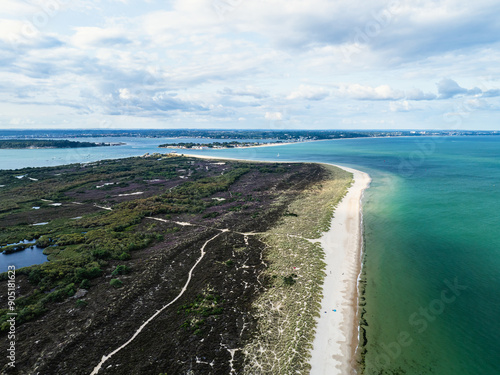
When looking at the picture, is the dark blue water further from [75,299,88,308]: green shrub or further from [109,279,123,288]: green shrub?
[75,299,88,308]: green shrub

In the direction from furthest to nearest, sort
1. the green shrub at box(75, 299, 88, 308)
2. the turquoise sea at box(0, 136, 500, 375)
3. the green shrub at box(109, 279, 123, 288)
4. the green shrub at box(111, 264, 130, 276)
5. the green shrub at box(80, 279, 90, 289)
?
the green shrub at box(111, 264, 130, 276) < the green shrub at box(109, 279, 123, 288) < the green shrub at box(80, 279, 90, 289) < the green shrub at box(75, 299, 88, 308) < the turquoise sea at box(0, 136, 500, 375)

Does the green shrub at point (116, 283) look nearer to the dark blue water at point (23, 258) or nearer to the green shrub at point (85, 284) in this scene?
the green shrub at point (85, 284)

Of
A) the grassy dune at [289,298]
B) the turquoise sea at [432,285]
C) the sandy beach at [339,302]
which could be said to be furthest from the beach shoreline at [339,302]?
the turquoise sea at [432,285]

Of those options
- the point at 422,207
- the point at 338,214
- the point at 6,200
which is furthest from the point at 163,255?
the point at 6,200

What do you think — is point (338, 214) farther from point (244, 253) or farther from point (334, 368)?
point (334, 368)

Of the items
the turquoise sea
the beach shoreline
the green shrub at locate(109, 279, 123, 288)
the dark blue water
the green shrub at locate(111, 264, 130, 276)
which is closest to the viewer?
the beach shoreline

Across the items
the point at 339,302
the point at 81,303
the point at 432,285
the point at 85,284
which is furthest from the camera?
the point at 85,284

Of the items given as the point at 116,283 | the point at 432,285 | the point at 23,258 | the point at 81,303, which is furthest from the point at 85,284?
the point at 432,285

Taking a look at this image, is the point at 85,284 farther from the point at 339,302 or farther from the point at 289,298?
the point at 339,302

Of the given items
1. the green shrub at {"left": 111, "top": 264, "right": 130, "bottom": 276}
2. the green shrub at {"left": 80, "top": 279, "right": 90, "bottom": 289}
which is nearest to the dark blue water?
the green shrub at {"left": 80, "top": 279, "right": 90, "bottom": 289}
